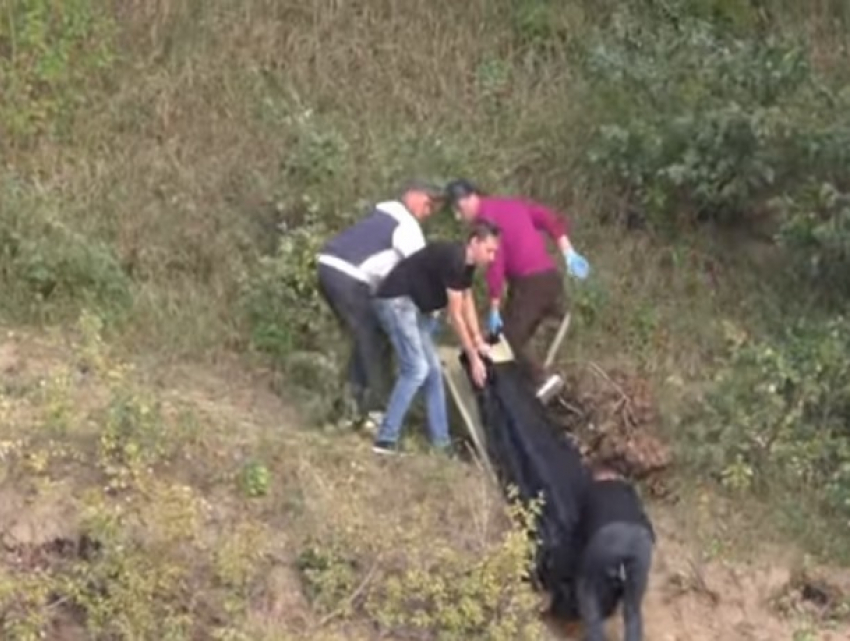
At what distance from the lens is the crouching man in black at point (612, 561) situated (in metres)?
12.5

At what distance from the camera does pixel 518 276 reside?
45.9 ft

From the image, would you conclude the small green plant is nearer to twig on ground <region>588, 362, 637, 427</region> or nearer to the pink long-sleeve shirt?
the pink long-sleeve shirt

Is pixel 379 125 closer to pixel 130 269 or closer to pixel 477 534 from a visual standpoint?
pixel 130 269

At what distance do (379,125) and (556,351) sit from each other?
248cm

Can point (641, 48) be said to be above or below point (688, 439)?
above

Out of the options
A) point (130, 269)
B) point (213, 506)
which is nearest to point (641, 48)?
point (130, 269)

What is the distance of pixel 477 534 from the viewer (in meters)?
12.7

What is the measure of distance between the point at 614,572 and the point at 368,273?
2.37m

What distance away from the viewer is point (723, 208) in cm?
1550

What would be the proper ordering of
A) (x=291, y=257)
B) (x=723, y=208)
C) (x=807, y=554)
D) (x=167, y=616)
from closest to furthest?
(x=167, y=616)
(x=807, y=554)
(x=291, y=257)
(x=723, y=208)

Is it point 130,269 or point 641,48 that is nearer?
point 130,269

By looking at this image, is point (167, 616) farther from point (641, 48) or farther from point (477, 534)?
point (641, 48)

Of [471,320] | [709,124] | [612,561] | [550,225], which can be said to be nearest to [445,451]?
[471,320]

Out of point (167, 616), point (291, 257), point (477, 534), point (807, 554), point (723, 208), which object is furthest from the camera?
point (723, 208)
